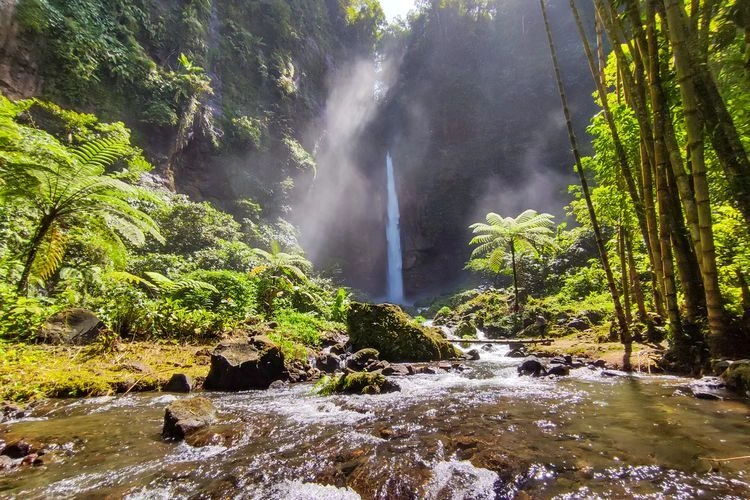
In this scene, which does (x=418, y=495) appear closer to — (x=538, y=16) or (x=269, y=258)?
(x=269, y=258)

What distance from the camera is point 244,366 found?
16.5 ft

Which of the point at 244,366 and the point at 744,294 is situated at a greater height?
the point at 744,294

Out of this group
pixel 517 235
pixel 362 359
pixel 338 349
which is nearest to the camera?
pixel 362 359

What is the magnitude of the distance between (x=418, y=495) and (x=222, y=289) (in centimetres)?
782

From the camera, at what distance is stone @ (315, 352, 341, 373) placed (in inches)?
259

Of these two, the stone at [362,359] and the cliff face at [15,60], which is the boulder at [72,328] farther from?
the cliff face at [15,60]

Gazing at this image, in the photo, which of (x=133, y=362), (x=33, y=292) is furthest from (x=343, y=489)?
(x=33, y=292)

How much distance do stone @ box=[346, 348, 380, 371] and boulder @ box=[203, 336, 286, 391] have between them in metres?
1.54

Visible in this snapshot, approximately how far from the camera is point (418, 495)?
195 cm

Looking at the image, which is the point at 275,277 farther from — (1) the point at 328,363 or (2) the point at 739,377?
(2) the point at 739,377

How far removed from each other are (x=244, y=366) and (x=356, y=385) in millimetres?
1641

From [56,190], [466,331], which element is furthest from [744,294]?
[56,190]

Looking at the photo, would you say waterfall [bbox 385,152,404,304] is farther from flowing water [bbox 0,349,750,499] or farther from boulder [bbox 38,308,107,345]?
flowing water [bbox 0,349,750,499]

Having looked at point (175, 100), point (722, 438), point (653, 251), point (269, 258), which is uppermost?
point (175, 100)
